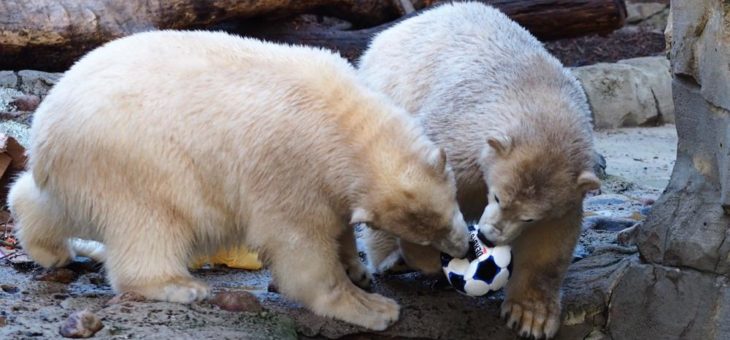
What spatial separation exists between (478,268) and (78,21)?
3.87m

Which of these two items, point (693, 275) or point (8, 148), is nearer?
point (693, 275)

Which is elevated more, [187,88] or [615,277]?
[187,88]

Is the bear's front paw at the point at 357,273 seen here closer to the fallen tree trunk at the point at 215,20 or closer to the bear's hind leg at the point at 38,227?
the bear's hind leg at the point at 38,227

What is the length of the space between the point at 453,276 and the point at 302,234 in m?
0.68

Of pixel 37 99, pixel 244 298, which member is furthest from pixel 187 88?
pixel 37 99

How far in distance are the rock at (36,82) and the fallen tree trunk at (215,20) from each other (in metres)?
0.08

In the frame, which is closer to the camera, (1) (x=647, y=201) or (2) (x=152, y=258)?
(2) (x=152, y=258)

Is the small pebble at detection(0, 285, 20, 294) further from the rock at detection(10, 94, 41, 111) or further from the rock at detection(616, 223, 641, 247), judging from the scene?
the rock at detection(616, 223, 641, 247)

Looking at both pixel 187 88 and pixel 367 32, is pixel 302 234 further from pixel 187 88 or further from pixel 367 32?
pixel 367 32

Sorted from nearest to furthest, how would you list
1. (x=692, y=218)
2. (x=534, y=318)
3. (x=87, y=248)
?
(x=692, y=218), (x=534, y=318), (x=87, y=248)

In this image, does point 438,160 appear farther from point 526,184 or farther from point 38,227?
Answer: point 38,227

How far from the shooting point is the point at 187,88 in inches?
194

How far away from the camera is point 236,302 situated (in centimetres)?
498

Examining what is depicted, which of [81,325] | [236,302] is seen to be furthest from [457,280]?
[81,325]
